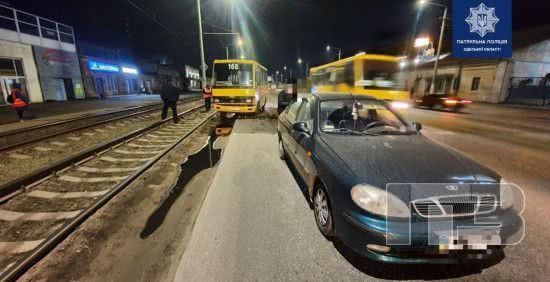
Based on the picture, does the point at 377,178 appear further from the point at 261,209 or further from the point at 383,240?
the point at 261,209

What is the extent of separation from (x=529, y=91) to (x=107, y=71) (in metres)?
47.0

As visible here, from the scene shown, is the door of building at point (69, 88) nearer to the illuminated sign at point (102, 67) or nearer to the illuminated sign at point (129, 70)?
the illuminated sign at point (102, 67)

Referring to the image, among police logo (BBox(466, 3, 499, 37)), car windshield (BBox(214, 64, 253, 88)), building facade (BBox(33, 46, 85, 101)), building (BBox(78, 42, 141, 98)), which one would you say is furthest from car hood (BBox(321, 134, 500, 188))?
building (BBox(78, 42, 141, 98))

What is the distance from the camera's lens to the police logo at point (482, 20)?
18.0 meters

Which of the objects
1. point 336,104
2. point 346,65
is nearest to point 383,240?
point 336,104

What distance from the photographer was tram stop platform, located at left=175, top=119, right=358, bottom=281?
103 inches

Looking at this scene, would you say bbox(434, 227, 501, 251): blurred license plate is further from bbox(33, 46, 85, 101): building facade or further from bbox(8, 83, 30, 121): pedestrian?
bbox(33, 46, 85, 101): building facade

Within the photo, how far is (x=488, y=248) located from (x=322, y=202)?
1.60m

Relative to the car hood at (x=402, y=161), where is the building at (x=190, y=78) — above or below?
above

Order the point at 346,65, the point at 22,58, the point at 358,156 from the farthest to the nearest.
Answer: the point at 22,58 → the point at 346,65 → the point at 358,156

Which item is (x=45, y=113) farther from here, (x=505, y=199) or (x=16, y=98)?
(x=505, y=199)

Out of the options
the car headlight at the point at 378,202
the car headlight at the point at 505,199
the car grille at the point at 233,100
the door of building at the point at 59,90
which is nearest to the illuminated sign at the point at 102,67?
the door of building at the point at 59,90

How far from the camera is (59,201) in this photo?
165 inches

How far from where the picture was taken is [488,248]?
2.37 meters
